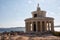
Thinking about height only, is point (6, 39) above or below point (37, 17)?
below

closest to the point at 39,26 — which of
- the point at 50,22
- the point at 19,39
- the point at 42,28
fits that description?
the point at 42,28

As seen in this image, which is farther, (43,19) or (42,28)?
(42,28)

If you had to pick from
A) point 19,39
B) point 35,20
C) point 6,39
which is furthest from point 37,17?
point 6,39

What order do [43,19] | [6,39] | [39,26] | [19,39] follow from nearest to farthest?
[6,39] → [19,39] → [43,19] → [39,26]

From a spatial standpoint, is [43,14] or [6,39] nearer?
[6,39]

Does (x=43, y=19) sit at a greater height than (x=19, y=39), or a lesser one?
greater

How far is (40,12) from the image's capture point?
34719 millimetres

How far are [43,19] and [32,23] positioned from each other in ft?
10.7

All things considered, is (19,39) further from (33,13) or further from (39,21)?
(33,13)

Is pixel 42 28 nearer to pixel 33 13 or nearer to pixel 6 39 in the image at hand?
pixel 33 13

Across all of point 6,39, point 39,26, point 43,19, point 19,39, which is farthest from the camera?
point 39,26

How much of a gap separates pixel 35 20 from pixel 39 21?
1.04 m

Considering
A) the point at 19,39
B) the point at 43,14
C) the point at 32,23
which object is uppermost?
the point at 43,14

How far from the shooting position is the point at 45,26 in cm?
3434
